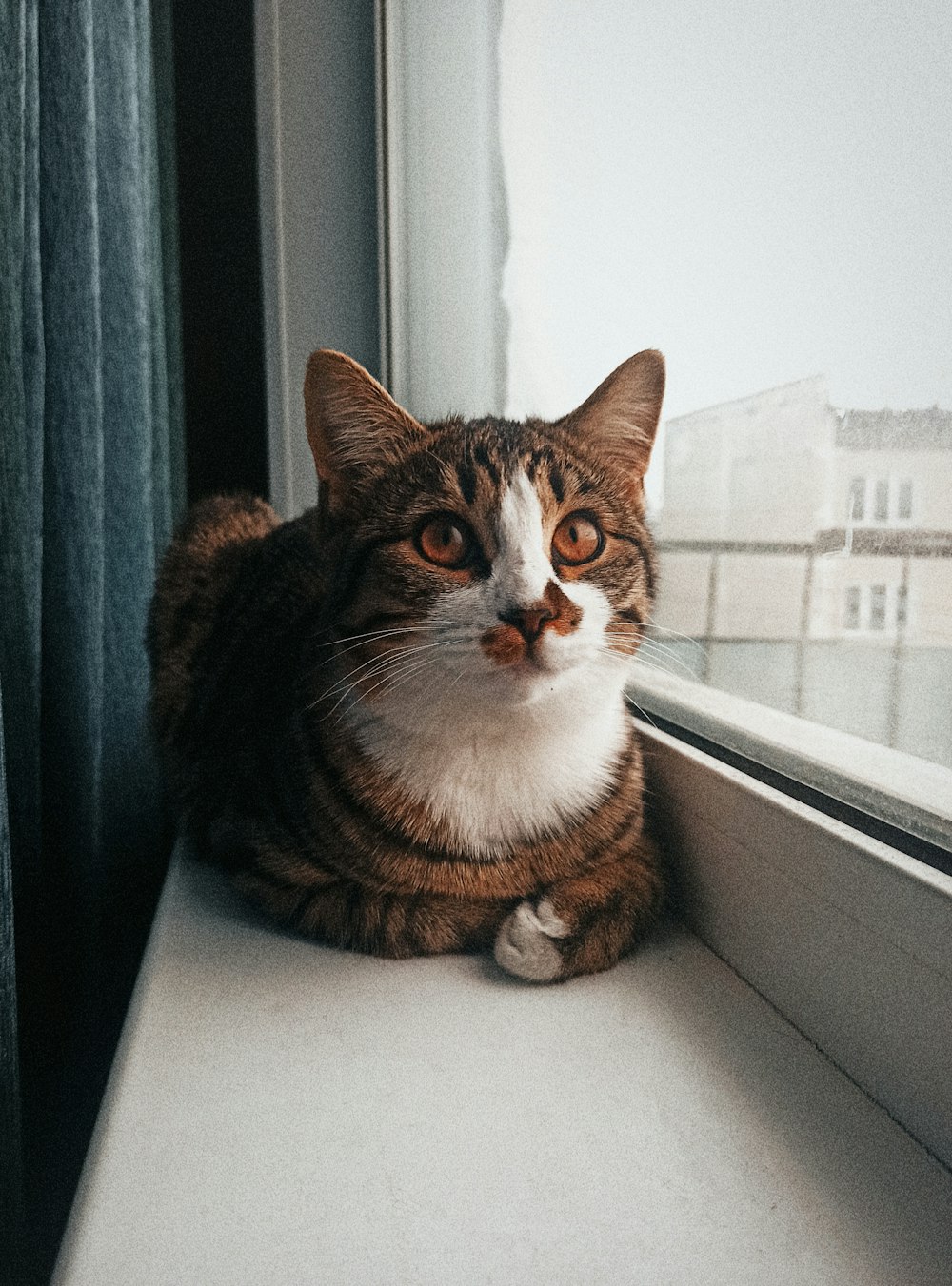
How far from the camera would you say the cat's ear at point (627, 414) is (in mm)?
670

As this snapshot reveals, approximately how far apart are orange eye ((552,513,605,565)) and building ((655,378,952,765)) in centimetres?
13

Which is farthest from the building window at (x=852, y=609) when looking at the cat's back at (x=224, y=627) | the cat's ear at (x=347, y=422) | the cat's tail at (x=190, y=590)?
the cat's tail at (x=190, y=590)

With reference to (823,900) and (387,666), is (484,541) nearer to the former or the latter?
(387,666)

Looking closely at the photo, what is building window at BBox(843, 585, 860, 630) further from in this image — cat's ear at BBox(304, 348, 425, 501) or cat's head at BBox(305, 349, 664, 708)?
cat's ear at BBox(304, 348, 425, 501)

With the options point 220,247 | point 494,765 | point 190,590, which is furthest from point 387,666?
point 220,247

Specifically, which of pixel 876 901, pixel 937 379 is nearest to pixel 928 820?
pixel 876 901

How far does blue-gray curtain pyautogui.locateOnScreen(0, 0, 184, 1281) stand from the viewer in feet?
2.45

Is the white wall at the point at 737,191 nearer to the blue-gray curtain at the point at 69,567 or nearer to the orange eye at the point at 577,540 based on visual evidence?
the orange eye at the point at 577,540

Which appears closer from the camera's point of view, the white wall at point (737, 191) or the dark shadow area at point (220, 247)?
the white wall at point (737, 191)

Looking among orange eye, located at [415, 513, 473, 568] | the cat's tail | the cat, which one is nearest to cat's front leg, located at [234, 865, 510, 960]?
the cat

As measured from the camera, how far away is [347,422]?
0.70m

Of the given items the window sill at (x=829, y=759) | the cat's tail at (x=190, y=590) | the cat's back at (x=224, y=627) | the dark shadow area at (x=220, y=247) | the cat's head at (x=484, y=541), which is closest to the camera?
the window sill at (x=829, y=759)

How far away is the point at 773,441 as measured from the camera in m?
0.66

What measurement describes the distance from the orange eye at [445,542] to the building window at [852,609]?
26cm
